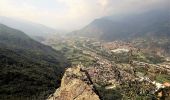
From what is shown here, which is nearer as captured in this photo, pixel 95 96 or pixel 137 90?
pixel 137 90

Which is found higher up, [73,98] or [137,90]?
[137,90]

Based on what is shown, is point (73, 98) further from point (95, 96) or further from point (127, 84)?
point (127, 84)

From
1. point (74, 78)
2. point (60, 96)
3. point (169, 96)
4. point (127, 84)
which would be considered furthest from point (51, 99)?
point (169, 96)

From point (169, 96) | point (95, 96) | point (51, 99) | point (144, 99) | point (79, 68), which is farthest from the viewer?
point (169, 96)

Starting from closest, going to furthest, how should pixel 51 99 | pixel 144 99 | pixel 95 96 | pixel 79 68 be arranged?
pixel 144 99
pixel 95 96
pixel 51 99
pixel 79 68

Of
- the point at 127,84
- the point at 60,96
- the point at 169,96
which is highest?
the point at 127,84

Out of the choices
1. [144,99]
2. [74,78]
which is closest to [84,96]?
[74,78]
